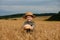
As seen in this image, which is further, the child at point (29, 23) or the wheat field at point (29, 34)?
the child at point (29, 23)

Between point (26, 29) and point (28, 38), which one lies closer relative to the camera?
point (28, 38)

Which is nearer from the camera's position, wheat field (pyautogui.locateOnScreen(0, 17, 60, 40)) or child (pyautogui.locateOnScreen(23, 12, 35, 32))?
wheat field (pyautogui.locateOnScreen(0, 17, 60, 40))

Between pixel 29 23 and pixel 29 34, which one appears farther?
pixel 29 23

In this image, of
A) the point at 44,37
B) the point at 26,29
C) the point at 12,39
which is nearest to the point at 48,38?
the point at 44,37

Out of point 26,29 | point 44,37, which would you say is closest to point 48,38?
point 44,37

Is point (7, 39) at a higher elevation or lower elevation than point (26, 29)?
higher

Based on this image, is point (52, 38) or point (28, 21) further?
point (28, 21)

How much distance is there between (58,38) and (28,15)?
1424 millimetres

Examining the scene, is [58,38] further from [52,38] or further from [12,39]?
[12,39]

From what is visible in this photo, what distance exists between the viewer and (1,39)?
13.3ft

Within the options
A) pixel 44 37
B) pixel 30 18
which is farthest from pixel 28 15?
pixel 44 37

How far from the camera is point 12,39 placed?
4121 millimetres

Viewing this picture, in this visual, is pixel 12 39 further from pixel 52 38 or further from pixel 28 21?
pixel 28 21

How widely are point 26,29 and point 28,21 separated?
23 centimetres
